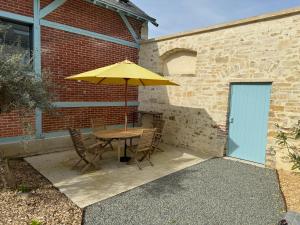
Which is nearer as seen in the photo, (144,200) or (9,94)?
(9,94)

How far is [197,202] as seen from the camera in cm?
429

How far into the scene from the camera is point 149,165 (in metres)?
6.30

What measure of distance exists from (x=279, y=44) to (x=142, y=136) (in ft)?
13.9

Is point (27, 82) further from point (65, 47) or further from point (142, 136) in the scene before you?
point (65, 47)

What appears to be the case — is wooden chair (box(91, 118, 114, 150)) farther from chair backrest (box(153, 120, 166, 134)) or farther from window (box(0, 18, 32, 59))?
window (box(0, 18, 32, 59))

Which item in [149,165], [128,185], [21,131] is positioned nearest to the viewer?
[128,185]

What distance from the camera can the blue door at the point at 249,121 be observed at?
6449 millimetres

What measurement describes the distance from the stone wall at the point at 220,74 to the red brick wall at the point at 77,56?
4.83ft

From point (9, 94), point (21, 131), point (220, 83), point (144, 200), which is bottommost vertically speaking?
point (144, 200)

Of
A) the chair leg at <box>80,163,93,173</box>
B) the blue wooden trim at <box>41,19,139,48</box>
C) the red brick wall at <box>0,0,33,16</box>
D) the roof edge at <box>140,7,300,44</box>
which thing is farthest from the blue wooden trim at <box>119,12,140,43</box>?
the chair leg at <box>80,163,93,173</box>

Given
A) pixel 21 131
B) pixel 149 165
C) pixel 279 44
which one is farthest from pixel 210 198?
pixel 21 131

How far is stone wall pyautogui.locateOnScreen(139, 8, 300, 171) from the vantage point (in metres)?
5.92

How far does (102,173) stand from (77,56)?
13.5 feet

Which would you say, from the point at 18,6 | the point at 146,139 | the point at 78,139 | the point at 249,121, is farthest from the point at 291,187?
the point at 18,6
